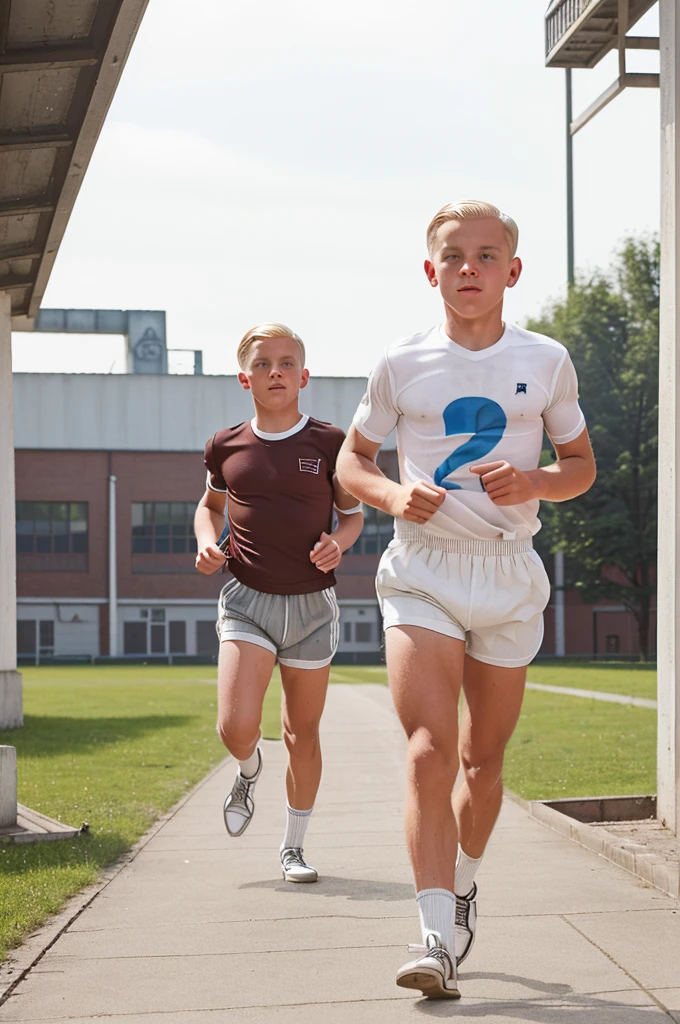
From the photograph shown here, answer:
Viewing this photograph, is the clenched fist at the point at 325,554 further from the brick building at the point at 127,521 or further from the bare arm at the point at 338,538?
the brick building at the point at 127,521

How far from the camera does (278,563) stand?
6.09m

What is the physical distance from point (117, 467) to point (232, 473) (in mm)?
64473

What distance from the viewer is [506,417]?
435cm

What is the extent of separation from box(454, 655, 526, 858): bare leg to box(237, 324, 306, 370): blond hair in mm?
2278

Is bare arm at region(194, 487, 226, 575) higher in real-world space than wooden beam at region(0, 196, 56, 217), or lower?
lower

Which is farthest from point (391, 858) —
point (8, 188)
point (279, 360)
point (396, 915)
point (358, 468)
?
point (8, 188)

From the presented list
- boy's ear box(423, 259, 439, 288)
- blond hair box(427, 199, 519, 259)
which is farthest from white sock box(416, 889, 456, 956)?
blond hair box(427, 199, 519, 259)

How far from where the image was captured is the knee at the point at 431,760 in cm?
414

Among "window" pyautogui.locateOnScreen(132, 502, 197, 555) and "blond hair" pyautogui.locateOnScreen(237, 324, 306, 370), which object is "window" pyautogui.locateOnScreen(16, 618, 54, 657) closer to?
"window" pyautogui.locateOnScreen(132, 502, 197, 555)

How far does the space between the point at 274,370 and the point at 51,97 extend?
14.6ft

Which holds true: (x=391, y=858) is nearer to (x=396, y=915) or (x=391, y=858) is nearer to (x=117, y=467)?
(x=396, y=915)

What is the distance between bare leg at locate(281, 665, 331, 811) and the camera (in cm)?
616

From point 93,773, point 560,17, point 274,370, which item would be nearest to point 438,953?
point 274,370

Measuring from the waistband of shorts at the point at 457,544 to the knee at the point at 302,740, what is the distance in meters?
2.03
